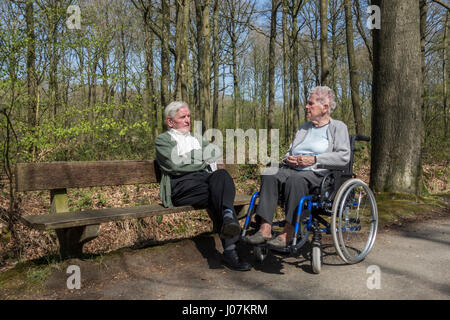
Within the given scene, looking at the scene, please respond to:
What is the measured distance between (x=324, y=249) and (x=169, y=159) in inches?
69.7

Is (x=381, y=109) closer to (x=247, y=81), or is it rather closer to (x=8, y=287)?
(x=8, y=287)

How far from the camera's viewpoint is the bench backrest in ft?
10.1

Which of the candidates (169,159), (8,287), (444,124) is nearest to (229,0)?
(444,124)

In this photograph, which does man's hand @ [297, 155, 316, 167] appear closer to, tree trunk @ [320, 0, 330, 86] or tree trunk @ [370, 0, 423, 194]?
tree trunk @ [370, 0, 423, 194]

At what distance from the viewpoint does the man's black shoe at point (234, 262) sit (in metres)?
3.10

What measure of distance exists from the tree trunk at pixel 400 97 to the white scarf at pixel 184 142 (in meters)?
2.78

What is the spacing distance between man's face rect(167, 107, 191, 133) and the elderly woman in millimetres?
1109

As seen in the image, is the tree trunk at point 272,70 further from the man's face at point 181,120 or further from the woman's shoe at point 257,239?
the woman's shoe at point 257,239

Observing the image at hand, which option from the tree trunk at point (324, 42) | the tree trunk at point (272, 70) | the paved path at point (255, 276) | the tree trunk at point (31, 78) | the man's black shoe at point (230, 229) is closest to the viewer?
the paved path at point (255, 276)

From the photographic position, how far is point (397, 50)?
4.96m

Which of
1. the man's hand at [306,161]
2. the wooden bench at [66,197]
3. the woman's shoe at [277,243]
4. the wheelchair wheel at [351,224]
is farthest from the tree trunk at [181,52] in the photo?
the woman's shoe at [277,243]

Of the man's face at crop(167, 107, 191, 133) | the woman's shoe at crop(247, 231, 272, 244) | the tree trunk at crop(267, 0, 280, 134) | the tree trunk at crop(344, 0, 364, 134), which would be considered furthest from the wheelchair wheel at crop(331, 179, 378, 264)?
the tree trunk at crop(267, 0, 280, 134)

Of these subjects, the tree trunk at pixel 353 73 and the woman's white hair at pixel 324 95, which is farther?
the tree trunk at pixel 353 73

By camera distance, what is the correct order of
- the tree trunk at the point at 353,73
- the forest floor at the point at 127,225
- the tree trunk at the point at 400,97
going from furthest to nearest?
the tree trunk at the point at 353,73 < the tree trunk at the point at 400,97 < the forest floor at the point at 127,225
